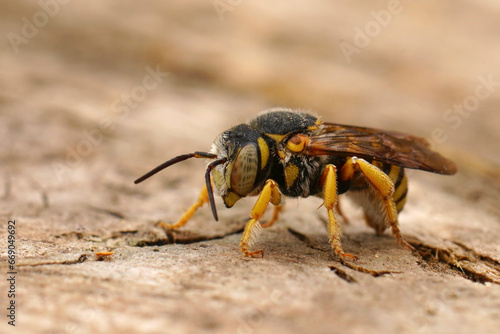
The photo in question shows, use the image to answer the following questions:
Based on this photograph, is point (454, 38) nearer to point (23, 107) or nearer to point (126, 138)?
point (126, 138)

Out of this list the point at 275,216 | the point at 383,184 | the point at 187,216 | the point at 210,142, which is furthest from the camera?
the point at 210,142

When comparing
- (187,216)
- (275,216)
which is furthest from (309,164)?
(187,216)

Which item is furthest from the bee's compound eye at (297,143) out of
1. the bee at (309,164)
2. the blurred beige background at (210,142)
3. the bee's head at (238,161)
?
the blurred beige background at (210,142)

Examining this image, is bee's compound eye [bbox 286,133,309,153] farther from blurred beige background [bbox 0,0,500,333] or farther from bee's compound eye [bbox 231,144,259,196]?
blurred beige background [bbox 0,0,500,333]

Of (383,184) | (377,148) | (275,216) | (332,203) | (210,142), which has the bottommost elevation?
(275,216)

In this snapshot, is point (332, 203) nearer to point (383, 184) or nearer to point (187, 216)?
point (383, 184)

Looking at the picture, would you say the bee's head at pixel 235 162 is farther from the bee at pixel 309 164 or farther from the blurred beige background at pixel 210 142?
the blurred beige background at pixel 210 142

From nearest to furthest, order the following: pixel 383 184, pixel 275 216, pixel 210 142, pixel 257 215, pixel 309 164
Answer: pixel 257 215
pixel 383 184
pixel 309 164
pixel 275 216
pixel 210 142
